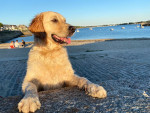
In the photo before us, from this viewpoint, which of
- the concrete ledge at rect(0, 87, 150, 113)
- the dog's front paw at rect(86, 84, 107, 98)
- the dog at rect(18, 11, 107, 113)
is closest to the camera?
the concrete ledge at rect(0, 87, 150, 113)

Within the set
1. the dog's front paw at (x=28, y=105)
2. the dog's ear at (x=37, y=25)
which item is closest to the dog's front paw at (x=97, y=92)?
the dog's front paw at (x=28, y=105)

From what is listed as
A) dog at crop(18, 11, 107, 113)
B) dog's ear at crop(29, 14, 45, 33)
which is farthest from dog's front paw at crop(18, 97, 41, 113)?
dog's ear at crop(29, 14, 45, 33)

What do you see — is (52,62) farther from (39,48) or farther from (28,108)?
(28,108)

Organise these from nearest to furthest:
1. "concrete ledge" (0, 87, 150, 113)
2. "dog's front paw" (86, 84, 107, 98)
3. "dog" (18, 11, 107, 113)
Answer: "concrete ledge" (0, 87, 150, 113) < "dog's front paw" (86, 84, 107, 98) < "dog" (18, 11, 107, 113)

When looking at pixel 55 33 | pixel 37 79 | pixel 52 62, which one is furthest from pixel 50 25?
pixel 37 79

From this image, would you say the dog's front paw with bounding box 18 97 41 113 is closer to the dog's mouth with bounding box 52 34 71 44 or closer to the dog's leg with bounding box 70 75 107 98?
the dog's leg with bounding box 70 75 107 98

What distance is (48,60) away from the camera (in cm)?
347

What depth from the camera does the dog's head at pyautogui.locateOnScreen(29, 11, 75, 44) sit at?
12.8ft

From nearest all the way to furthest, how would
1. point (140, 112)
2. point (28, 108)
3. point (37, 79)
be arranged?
point (140, 112) → point (28, 108) → point (37, 79)

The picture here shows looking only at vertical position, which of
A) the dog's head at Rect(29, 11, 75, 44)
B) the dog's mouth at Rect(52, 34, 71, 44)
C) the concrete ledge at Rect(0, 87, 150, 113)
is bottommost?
the concrete ledge at Rect(0, 87, 150, 113)

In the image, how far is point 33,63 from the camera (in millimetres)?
3422

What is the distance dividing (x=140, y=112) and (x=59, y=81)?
2019 millimetres

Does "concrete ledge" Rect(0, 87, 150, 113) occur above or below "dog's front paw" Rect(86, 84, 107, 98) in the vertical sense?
below

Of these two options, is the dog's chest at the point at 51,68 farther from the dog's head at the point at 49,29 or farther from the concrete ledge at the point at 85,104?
the concrete ledge at the point at 85,104
